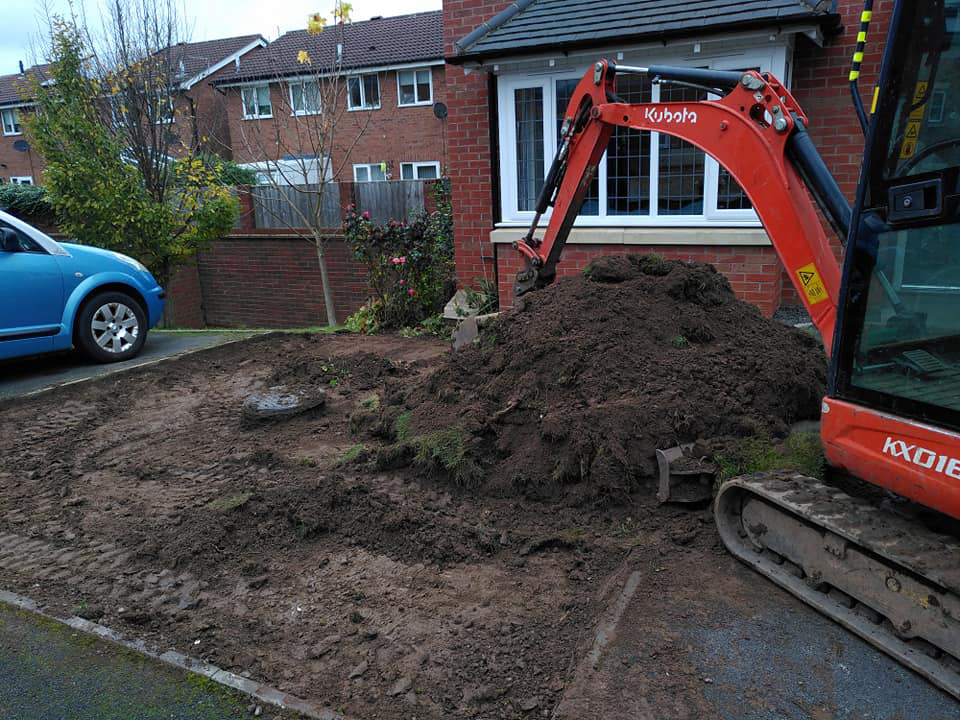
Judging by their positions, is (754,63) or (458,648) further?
(754,63)

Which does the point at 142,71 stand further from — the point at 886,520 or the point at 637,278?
the point at 886,520

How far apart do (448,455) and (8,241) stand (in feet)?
18.9

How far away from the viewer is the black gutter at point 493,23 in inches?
375

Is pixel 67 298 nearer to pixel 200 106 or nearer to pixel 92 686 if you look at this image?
pixel 92 686

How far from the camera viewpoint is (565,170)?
6.14 m

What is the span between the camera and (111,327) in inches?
336

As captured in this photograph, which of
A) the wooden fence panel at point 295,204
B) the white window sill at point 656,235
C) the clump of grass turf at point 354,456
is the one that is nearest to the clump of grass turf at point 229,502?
the clump of grass turf at point 354,456

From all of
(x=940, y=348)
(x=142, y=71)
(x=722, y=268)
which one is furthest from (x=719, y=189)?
(x=142, y=71)

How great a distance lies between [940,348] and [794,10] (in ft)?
20.8

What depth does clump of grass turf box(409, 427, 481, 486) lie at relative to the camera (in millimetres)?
4793

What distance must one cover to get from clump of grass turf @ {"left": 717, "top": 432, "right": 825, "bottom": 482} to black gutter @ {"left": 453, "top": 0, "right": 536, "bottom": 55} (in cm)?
730

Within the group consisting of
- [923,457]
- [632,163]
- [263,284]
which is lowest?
[263,284]

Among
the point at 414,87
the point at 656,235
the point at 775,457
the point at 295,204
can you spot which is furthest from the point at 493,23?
the point at 414,87

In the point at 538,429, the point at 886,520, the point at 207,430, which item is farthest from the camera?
the point at 207,430
